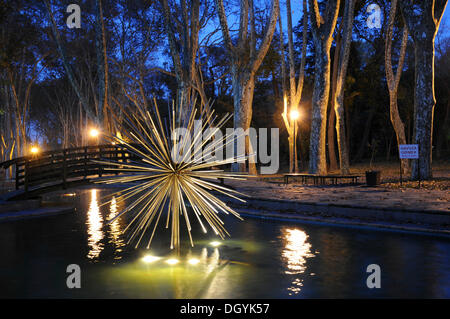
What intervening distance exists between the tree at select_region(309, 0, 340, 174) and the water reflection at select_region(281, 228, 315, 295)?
12812mm

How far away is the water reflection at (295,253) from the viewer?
7.00 m

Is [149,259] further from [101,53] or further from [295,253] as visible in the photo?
[101,53]

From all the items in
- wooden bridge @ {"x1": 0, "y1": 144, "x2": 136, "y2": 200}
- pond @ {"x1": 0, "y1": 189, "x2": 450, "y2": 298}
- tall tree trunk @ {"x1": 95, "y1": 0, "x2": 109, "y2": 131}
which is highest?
tall tree trunk @ {"x1": 95, "y1": 0, "x2": 109, "y2": 131}

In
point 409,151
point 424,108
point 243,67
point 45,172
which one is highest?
point 243,67

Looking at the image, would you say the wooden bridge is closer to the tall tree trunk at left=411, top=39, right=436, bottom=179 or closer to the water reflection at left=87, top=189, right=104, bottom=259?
the water reflection at left=87, top=189, right=104, bottom=259

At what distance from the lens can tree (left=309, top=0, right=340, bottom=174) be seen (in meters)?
23.2

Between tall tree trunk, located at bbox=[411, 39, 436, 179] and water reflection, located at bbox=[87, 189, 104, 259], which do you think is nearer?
water reflection, located at bbox=[87, 189, 104, 259]

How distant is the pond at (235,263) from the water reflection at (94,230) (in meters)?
0.03

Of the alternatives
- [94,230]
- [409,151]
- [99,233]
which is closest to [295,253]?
[99,233]

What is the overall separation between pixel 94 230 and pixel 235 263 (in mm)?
5111

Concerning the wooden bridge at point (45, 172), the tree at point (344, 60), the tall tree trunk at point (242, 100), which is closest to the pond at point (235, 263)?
the wooden bridge at point (45, 172)

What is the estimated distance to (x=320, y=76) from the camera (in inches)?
920

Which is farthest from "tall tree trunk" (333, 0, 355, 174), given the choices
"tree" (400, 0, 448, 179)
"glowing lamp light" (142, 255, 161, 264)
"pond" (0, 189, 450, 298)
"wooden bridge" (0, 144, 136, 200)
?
"glowing lamp light" (142, 255, 161, 264)

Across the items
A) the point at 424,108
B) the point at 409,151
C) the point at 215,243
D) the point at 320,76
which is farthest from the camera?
the point at 320,76
